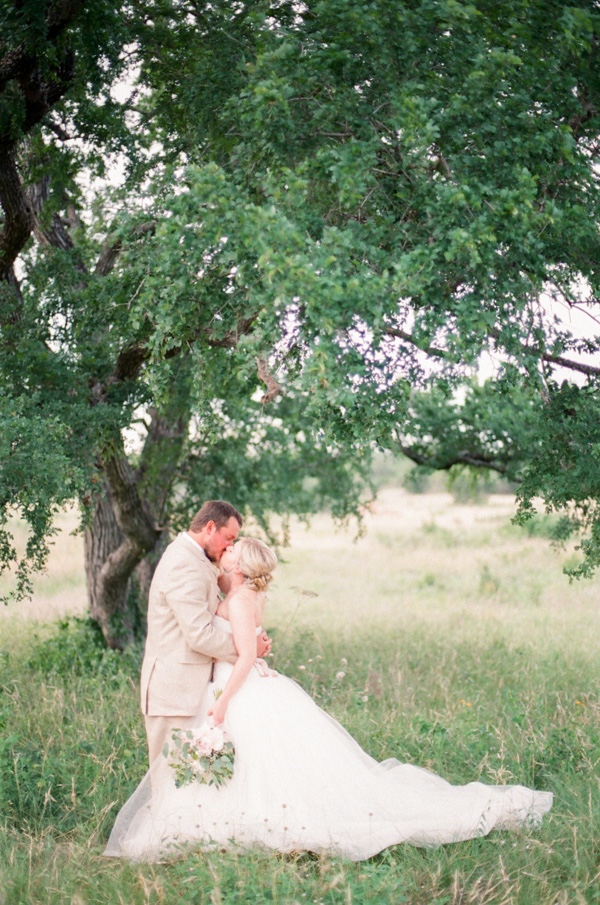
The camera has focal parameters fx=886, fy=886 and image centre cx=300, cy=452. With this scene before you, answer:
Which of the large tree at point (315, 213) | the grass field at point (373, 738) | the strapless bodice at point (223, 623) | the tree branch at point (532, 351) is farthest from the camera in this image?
the strapless bodice at point (223, 623)

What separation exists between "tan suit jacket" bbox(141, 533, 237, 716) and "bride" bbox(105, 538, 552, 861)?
0.38 feet

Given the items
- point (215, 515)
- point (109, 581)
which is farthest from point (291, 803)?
point (109, 581)

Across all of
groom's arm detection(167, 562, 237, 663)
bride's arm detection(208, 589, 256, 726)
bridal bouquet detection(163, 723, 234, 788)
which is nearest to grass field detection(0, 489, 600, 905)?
bridal bouquet detection(163, 723, 234, 788)

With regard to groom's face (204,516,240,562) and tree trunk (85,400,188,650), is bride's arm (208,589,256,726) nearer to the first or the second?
groom's face (204,516,240,562)

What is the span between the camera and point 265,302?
478 cm

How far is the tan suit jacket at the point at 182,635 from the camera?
17.1 ft

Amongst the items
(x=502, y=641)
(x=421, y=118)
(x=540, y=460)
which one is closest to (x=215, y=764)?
(x=540, y=460)

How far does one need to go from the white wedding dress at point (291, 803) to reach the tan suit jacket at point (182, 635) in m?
0.16

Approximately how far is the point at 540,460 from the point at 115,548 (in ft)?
20.1

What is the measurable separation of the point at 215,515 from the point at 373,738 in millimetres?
2703

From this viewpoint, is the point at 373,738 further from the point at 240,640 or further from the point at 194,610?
the point at 194,610

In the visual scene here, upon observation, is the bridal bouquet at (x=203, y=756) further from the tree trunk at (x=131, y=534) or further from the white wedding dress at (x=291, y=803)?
the tree trunk at (x=131, y=534)

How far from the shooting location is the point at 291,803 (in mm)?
5152

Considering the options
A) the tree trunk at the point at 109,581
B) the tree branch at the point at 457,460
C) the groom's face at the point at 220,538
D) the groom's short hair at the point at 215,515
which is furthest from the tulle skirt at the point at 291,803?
the tree branch at the point at 457,460
